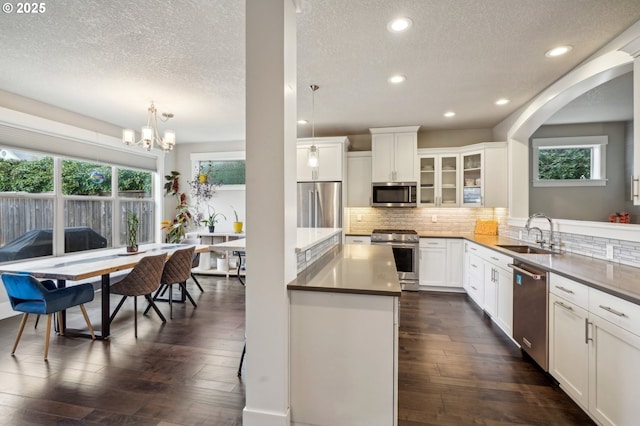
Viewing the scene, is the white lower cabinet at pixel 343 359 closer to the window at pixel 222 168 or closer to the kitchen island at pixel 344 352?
the kitchen island at pixel 344 352

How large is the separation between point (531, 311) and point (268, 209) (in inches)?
90.7

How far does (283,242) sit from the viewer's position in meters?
1.62

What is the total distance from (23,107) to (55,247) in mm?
1864

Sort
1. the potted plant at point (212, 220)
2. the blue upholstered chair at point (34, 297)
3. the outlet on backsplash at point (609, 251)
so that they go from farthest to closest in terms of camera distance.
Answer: the potted plant at point (212, 220), the blue upholstered chair at point (34, 297), the outlet on backsplash at point (609, 251)

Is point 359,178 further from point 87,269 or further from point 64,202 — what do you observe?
point 64,202

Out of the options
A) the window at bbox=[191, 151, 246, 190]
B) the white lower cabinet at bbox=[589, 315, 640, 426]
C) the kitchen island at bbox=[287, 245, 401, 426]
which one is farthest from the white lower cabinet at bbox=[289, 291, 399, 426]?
the window at bbox=[191, 151, 246, 190]

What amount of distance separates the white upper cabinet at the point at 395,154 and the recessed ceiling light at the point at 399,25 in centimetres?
266

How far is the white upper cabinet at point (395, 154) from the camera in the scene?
4.74 m

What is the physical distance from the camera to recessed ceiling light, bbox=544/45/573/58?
2410 mm

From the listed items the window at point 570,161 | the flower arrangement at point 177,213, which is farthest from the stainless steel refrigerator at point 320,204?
the window at point 570,161

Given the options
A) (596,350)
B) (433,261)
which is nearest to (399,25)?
(596,350)

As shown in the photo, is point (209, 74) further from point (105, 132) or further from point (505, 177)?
point (505, 177)

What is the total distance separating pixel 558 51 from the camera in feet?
8.07

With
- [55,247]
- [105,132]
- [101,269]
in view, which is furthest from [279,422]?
[105,132]
